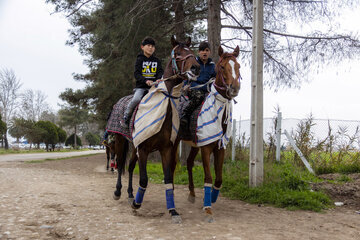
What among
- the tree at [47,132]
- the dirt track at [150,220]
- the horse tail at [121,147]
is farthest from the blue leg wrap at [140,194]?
the tree at [47,132]

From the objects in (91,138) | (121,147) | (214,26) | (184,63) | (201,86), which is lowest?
(91,138)

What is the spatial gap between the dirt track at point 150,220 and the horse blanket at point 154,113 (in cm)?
122

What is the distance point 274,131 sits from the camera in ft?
29.8

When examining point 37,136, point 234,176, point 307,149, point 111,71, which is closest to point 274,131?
point 307,149

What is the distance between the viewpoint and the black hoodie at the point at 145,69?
4.93 m

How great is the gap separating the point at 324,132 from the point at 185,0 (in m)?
6.32

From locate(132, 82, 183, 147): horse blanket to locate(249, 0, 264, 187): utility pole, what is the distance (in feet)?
8.46

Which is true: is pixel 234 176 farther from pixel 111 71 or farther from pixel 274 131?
pixel 111 71

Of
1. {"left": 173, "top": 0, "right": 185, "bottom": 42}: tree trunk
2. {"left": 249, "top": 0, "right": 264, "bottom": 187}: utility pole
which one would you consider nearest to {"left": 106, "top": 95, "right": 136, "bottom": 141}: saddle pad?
{"left": 249, "top": 0, "right": 264, "bottom": 187}: utility pole

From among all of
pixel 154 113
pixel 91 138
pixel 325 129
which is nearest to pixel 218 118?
pixel 154 113

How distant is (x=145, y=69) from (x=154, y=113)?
1.00m

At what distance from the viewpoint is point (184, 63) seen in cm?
416

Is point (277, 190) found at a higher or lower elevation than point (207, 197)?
lower

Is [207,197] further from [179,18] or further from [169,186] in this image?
[179,18]
